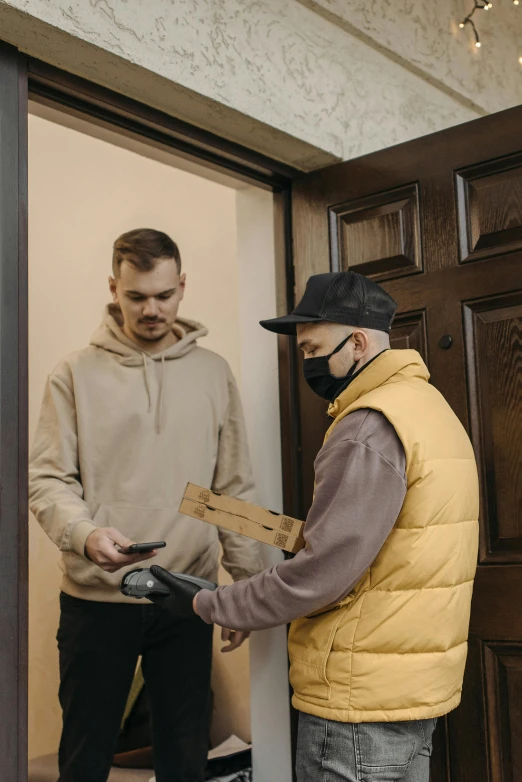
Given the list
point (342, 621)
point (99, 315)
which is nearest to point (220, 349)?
point (99, 315)

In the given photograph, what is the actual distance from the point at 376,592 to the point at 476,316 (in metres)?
0.80

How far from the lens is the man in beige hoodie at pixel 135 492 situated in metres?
2.25

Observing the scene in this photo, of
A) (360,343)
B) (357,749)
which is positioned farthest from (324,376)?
(357,749)

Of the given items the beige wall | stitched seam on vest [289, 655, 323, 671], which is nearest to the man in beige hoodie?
stitched seam on vest [289, 655, 323, 671]

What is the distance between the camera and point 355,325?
5.89 feet

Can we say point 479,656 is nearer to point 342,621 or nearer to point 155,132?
point 342,621

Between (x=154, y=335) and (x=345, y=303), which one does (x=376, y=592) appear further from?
(x=154, y=335)

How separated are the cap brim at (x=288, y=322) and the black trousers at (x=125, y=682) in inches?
33.6

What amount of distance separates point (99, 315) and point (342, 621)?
2.40 metres

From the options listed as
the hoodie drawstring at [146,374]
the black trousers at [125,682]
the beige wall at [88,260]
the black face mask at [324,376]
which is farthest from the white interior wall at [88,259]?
the black face mask at [324,376]

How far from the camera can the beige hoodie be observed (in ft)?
7.68

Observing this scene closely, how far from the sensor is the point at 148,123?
7.27ft

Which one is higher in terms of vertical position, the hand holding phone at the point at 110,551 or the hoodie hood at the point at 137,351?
the hoodie hood at the point at 137,351

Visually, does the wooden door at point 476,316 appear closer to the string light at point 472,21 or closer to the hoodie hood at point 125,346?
the hoodie hood at point 125,346
